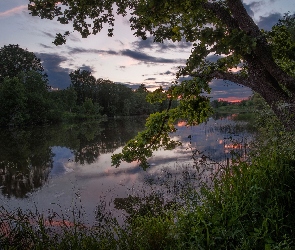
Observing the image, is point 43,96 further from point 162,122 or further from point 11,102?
point 162,122

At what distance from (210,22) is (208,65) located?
5.58 feet

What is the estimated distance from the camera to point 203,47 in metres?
6.11

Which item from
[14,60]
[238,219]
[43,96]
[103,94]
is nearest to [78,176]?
[238,219]

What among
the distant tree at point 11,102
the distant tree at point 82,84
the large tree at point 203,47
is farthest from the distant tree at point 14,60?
the large tree at point 203,47

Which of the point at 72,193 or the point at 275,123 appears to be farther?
the point at 72,193

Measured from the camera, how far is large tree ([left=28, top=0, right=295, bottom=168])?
6266 mm

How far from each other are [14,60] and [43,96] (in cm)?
2069

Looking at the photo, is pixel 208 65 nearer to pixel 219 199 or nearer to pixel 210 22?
pixel 210 22

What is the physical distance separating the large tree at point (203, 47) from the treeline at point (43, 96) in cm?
162

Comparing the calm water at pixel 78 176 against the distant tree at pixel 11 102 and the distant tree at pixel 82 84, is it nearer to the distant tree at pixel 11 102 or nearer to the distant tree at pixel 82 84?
the distant tree at pixel 11 102

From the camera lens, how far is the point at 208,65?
7477 millimetres

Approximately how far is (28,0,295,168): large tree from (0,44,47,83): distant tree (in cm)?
8496

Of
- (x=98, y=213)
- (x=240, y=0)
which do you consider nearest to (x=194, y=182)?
(x=98, y=213)

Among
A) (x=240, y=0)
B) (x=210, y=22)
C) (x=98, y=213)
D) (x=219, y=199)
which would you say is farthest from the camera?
(x=98, y=213)
